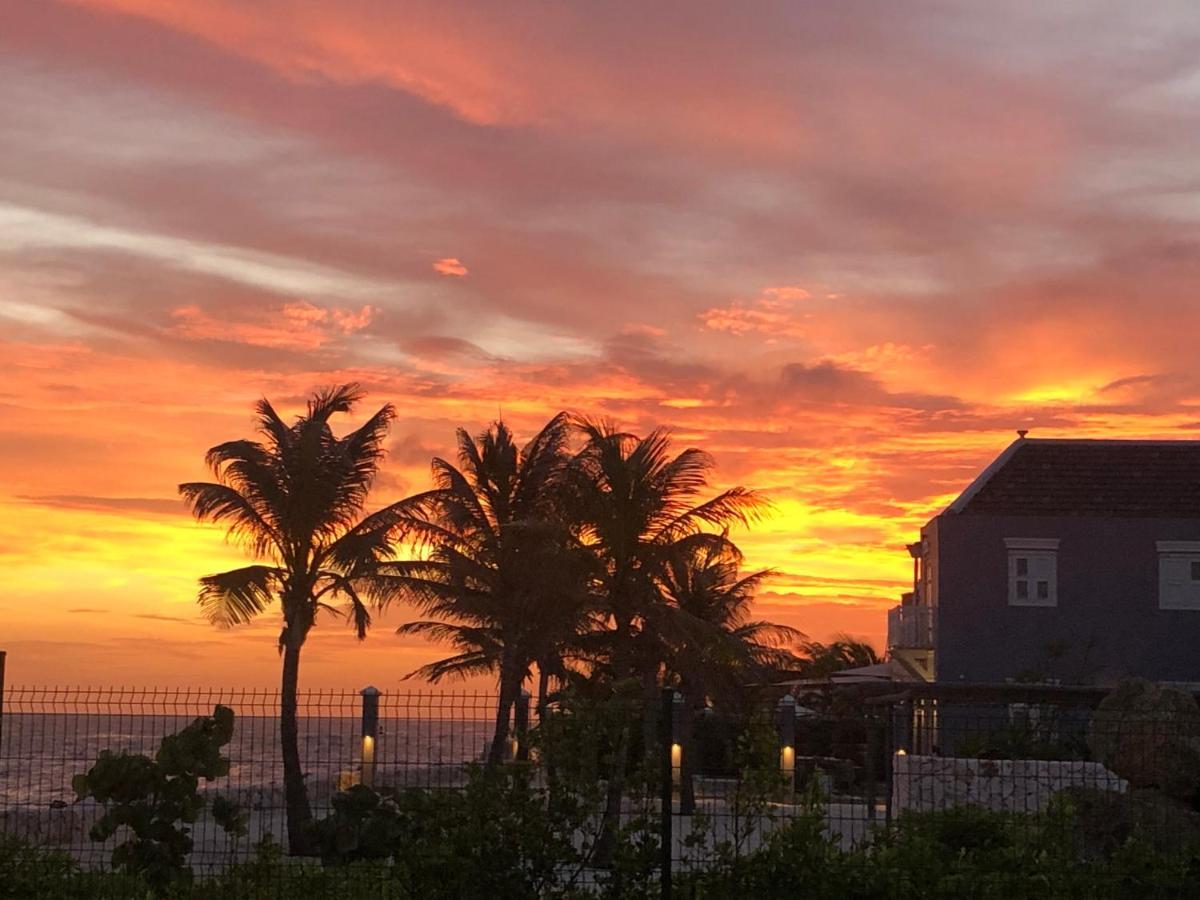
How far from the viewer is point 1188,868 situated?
1395 cm

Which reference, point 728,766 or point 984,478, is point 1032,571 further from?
point 728,766

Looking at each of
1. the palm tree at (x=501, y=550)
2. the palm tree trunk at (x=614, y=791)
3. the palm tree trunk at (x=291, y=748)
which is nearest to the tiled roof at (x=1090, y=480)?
the palm tree at (x=501, y=550)

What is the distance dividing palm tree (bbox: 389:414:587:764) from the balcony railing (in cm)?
1048

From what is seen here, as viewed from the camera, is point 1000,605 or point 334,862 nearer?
point 334,862

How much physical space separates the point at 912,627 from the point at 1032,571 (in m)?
3.96

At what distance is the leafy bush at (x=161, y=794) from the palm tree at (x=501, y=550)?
16.4 metres

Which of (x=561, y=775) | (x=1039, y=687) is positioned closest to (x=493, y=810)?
(x=561, y=775)

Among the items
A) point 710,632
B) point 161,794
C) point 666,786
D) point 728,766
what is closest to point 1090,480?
point 710,632

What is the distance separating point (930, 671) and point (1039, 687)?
22.1 feet

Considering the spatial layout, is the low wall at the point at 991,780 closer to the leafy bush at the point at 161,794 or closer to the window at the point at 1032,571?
the leafy bush at the point at 161,794

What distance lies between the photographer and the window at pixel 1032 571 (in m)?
37.7

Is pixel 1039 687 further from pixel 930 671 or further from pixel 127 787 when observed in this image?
pixel 127 787

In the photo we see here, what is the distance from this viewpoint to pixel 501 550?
32750 mm

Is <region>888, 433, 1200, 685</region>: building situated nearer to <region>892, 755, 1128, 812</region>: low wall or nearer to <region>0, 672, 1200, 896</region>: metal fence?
<region>0, 672, 1200, 896</region>: metal fence
